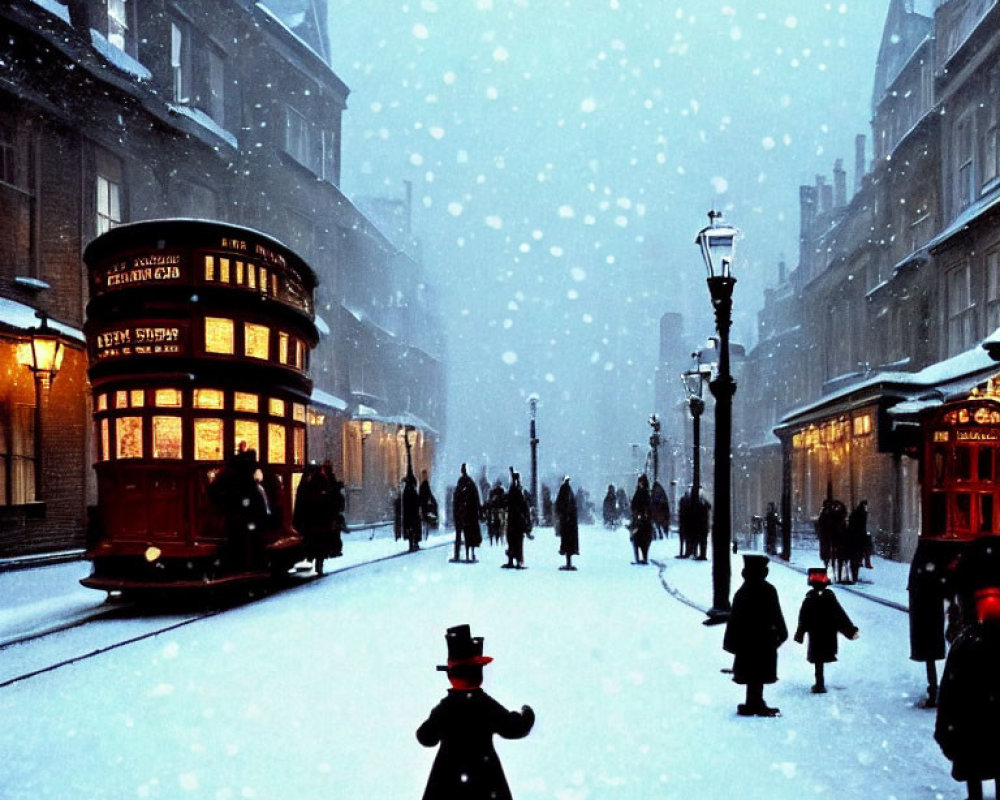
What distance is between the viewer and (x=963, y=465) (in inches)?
491

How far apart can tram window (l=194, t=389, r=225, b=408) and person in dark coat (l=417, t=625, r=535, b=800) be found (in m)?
9.48

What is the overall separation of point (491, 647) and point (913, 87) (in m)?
24.6

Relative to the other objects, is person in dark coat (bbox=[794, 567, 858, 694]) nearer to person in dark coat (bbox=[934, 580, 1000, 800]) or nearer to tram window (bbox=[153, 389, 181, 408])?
person in dark coat (bbox=[934, 580, 1000, 800])

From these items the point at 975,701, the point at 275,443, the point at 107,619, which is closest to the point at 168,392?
the point at 275,443

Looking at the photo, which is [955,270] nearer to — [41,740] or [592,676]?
[592,676]

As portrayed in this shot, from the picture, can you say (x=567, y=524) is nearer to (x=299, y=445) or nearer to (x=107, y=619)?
(x=299, y=445)

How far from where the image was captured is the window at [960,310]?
67.9 ft

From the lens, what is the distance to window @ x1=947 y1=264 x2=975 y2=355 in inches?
814

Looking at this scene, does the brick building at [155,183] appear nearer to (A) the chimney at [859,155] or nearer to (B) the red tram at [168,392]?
(B) the red tram at [168,392]

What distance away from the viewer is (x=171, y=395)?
1248 centimetres

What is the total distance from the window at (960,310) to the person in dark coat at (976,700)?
17841 mm

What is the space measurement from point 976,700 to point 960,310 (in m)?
18.9

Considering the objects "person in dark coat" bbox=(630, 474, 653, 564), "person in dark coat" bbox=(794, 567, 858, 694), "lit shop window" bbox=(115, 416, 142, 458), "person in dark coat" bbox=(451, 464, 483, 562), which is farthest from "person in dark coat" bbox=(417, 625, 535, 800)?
"person in dark coat" bbox=(451, 464, 483, 562)

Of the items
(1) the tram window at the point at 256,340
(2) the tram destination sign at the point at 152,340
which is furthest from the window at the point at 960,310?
(2) the tram destination sign at the point at 152,340
